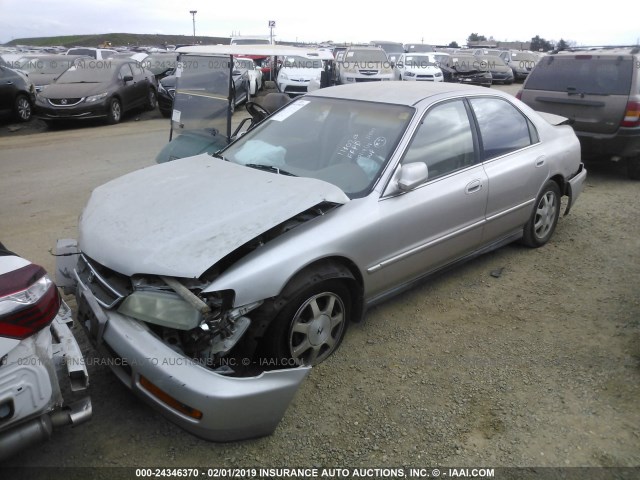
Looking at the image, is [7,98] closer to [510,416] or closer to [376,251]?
[376,251]

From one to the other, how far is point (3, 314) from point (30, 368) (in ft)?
0.79

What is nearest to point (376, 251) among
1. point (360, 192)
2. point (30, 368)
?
point (360, 192)

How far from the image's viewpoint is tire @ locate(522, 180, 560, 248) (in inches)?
179

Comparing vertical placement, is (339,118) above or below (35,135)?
above

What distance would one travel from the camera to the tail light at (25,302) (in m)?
1.87

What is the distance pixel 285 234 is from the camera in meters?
2.77

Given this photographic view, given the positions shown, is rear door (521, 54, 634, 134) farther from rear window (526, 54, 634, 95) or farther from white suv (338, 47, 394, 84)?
white suv (338, 47, 394, 84)

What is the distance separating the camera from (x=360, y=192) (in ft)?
10.4

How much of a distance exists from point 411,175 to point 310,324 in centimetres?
112

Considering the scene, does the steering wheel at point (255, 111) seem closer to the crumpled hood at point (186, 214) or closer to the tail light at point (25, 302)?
the crumpled hood at point (186, 214)

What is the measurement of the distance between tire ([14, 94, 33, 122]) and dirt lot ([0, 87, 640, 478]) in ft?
27.3

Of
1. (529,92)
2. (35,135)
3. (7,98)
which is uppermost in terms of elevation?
(529,92)

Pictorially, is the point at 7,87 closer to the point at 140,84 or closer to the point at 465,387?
the point at 140,84

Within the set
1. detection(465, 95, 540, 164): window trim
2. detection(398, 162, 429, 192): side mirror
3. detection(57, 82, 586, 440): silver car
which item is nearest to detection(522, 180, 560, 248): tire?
detection(57, 82, 586, 440): silver car
